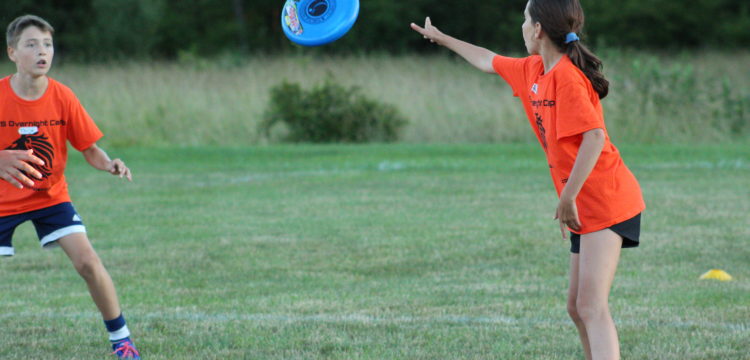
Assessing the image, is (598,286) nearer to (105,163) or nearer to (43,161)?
(105,163)

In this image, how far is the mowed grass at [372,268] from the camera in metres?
5.50

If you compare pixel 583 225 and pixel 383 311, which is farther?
pixel 383 311

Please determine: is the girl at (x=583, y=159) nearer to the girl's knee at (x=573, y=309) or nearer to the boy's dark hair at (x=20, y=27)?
the girl's knee at (x=573, y=309)

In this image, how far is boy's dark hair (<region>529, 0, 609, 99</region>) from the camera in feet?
13.2

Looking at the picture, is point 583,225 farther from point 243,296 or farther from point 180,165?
point 180,165

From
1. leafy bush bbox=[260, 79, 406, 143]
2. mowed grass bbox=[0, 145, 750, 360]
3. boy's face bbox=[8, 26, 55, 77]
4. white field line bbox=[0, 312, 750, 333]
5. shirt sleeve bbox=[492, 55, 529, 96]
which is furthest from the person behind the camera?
leafy bush bbox=[260, 79, 406, 143]

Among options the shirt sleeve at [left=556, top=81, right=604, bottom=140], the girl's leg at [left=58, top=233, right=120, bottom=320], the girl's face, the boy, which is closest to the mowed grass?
the girl's leg at [left=58, top=233, right=120, bottom=320]

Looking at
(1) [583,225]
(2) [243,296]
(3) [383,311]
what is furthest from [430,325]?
(1) [583,225]

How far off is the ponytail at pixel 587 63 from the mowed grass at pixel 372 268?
168 centimetres

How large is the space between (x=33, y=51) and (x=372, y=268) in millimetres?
3480

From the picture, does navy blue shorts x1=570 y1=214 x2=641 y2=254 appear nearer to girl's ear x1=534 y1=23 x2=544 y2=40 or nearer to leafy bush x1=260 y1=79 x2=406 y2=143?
girl's ear x1=534 y1=23 x2=544 y2=40

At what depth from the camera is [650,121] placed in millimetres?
17625

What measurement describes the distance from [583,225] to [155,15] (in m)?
33.0

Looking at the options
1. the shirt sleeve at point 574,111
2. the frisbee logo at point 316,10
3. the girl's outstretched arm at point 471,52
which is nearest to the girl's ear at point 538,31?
the shirt sleeve at point 574,111
